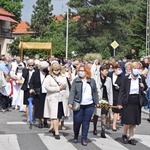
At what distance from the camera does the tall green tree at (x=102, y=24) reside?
184 feet

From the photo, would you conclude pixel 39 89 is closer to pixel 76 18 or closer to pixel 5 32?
pixel 76 18

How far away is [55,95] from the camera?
10656 millimetres

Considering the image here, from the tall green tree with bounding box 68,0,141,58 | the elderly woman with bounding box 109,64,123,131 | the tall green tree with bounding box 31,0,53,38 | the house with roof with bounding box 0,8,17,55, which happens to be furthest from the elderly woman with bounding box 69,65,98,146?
the tall green tree with bounding box 31,0,53,38

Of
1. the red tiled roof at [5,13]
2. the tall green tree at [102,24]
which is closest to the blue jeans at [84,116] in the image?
the tall green tree at [102,24]

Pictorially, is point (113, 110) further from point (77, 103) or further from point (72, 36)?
point (72, 36)

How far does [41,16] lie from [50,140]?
288 feet

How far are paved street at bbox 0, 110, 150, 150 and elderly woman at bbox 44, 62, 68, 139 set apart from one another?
0.48m

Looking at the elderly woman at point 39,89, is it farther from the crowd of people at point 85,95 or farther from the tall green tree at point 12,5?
the tall green tree at point 12,5

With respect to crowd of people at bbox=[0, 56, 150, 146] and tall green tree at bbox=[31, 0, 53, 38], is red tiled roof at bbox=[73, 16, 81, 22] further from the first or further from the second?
crowd of people at bbox=[0, 56, 150, 146]

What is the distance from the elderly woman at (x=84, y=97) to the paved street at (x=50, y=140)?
0.47 metres

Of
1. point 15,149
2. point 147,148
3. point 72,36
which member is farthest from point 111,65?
point 72,36

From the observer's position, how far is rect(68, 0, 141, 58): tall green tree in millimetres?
56000

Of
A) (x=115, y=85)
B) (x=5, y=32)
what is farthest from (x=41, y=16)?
(x=115, y=85)

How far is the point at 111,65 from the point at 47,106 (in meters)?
2.60
